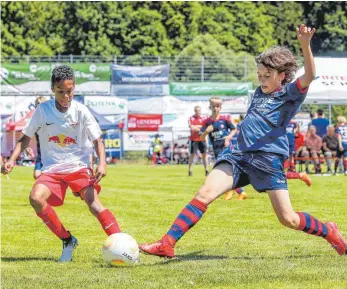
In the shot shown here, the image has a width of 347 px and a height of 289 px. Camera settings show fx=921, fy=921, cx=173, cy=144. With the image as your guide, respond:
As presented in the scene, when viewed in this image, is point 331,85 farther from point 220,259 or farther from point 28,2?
point 28,2

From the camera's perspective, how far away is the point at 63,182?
870 centimetres

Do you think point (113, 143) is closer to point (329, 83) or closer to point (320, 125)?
point (320, 125)

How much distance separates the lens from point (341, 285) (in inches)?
259

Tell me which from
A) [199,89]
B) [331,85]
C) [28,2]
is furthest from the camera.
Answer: [28,2]

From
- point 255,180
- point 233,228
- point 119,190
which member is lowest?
point 119,190

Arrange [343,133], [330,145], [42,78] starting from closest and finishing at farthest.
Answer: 1. [343,133]
2. [330,145]
3. [42,78]

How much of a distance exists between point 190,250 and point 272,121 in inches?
75.2

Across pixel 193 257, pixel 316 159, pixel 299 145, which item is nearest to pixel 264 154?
pixel 193 257

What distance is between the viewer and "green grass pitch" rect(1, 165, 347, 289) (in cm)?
699

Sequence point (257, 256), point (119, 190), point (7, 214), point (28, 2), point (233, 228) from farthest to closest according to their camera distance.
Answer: point (28, 2)
point (119, 190)
point (7, 214)
point (233, 228)
point (257, 256)

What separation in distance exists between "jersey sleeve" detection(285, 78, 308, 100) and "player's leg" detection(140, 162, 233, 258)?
0.79 meters

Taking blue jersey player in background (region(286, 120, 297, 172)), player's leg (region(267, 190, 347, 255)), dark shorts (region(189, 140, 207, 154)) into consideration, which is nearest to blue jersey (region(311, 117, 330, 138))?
blue jersey player in background (region(286, 120, 297, 172))

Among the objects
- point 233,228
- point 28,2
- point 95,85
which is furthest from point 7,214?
point 28,2

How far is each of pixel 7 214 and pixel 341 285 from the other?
27.4 ft
